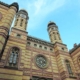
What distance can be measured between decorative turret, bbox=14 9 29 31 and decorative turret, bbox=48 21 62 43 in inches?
232

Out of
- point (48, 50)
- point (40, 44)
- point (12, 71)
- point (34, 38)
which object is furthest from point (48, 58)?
point (12, 71)

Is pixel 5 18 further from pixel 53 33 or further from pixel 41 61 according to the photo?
pixel 53 33

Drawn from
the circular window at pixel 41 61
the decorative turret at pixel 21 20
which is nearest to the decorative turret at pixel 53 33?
the circular window at pixel 41 61

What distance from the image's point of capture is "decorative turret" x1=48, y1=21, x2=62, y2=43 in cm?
1992

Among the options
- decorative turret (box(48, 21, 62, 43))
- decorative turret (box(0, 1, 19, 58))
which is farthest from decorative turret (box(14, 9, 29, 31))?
decorative turret (box(48, 21, 62, 43))

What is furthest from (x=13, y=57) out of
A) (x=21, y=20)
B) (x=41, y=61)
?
(x=21, y=20)

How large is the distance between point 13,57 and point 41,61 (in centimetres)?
A: 439

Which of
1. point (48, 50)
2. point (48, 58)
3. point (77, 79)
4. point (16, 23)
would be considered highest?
point (16, 23)

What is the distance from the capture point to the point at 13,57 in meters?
12.1

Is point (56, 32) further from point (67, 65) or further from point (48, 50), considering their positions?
point (67, 65)

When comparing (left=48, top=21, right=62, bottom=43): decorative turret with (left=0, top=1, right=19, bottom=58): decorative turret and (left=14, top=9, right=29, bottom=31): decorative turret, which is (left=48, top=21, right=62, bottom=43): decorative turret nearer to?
(left=14, top=9, right=29, bottom=31): decorative turret

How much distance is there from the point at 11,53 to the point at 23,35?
4018mm

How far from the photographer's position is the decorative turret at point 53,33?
19.9m

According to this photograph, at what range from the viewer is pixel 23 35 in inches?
604
